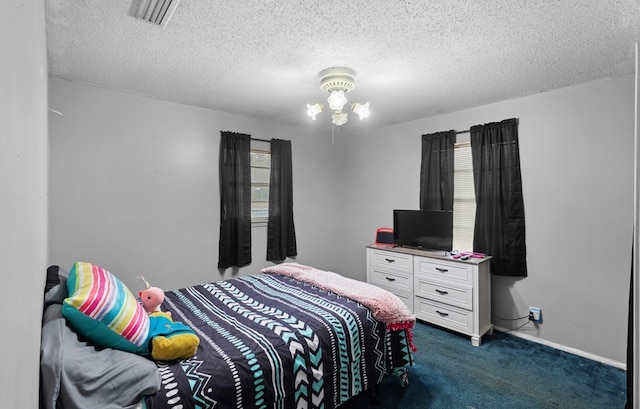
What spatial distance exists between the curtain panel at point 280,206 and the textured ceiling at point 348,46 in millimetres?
1151

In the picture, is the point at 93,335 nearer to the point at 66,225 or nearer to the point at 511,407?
the point at 66,225

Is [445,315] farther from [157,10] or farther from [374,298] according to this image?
[157,10]

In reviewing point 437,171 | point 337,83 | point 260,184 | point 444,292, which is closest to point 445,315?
point 444,292

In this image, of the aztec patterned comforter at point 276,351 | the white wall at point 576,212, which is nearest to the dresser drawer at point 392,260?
the white wall at point 576,212

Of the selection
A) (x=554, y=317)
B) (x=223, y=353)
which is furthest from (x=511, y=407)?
(x=223, y=353)

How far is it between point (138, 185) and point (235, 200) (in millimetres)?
1050

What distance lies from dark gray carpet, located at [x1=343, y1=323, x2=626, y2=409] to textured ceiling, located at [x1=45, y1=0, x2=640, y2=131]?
2.53 metres

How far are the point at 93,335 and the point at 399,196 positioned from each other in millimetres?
3670

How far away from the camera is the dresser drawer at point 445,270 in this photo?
3.13m

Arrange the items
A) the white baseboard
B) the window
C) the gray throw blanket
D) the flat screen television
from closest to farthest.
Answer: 1. the gray throw blanket
2. the white baseboard
3. the flat screen television
4. the window

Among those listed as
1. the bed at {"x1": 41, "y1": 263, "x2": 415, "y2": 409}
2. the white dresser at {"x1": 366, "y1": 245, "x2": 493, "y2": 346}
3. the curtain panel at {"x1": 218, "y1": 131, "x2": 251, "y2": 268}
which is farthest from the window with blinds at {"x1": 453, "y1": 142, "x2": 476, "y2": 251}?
the curtain panel at {"x1": 218, "y1": 131, "x2": 251, "y2": 268}

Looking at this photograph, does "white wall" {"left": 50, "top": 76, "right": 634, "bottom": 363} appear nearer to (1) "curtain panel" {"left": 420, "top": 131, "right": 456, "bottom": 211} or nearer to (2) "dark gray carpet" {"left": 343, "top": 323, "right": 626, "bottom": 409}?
(1) "curtain panel" {"left": 420, "top": 131, "right": 456, "bottom": 211}

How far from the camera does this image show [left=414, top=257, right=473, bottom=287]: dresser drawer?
3.13 meters

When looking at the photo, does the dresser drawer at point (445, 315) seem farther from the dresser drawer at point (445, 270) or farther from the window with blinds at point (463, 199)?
the window with blinds at point (463, 199)
